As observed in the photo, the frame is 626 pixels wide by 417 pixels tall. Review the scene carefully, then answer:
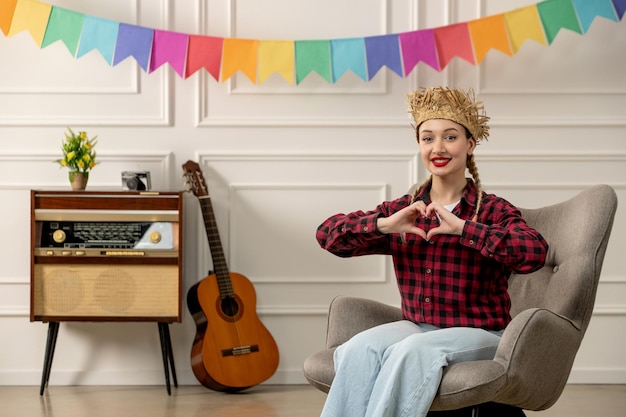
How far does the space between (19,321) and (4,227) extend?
42 cm

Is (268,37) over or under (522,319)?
over

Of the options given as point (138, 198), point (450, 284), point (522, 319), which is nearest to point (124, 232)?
point (138, 198)

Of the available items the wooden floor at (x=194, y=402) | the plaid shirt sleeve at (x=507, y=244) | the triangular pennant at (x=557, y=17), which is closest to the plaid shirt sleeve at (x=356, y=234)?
the plaid shirt sleeve at (x=507, y=244)

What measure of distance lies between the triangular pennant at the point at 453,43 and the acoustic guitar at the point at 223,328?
3.80 ft

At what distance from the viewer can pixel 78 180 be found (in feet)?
12.1

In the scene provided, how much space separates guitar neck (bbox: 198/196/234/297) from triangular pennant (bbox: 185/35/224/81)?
557 millimetres

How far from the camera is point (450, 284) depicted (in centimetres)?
229

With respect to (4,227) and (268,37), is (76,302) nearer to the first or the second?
(4,227)

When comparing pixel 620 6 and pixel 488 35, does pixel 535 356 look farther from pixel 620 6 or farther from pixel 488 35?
pixel 620 6

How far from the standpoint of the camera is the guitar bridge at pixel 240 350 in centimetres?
365

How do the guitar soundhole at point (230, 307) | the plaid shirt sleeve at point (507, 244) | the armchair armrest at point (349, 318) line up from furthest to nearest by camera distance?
the guitar soundhole at point (230, 307) → the armchair armrest at point (349, 318) → the plaid shirt sleeve at point (507, 244)

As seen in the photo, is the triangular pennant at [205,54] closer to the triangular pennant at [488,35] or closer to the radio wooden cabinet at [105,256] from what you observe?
the radio wooden cabinet at [105,256]

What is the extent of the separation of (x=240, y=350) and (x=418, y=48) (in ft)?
4.87

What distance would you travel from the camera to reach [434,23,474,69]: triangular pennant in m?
3.79
